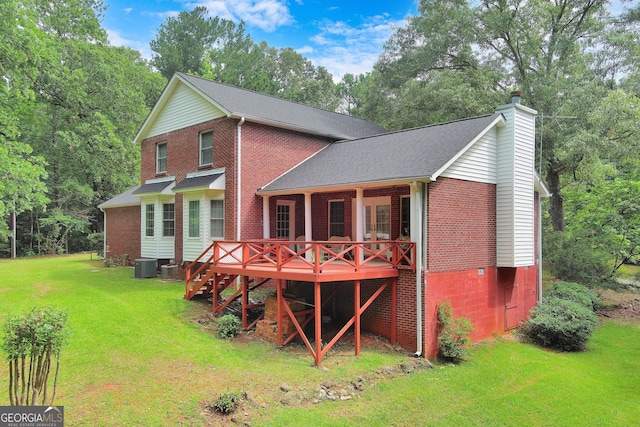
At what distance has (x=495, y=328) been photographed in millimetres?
13375

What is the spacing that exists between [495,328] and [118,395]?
11.1 metres

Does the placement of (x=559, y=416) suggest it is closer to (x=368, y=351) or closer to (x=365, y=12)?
(x=368, y=351)

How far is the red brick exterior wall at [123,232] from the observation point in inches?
875

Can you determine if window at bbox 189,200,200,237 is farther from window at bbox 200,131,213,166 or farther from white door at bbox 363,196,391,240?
white door at bbox 363,196,391,240

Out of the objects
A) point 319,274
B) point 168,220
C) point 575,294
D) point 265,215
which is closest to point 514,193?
point 575,294

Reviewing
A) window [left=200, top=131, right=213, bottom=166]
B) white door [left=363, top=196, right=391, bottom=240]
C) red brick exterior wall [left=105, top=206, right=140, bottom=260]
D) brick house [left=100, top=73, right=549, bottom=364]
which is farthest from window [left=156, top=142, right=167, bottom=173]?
white door [left=363, top=196, right=391, bottom=240]

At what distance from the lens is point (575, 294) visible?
16312 millimetres

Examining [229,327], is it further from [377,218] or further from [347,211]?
[347,211]

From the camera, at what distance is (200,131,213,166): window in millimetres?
16625

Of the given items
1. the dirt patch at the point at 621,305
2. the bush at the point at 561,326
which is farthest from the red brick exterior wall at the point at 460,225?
the dirt patch at the point at 621,305

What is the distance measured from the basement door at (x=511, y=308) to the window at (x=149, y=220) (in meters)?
15.5

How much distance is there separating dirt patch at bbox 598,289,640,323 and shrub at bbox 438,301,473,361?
9910 mm

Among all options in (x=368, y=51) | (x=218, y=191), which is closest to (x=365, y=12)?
(x=368, y=51)

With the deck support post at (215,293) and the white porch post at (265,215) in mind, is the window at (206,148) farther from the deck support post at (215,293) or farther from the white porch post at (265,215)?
the deck support post at (215,293)
